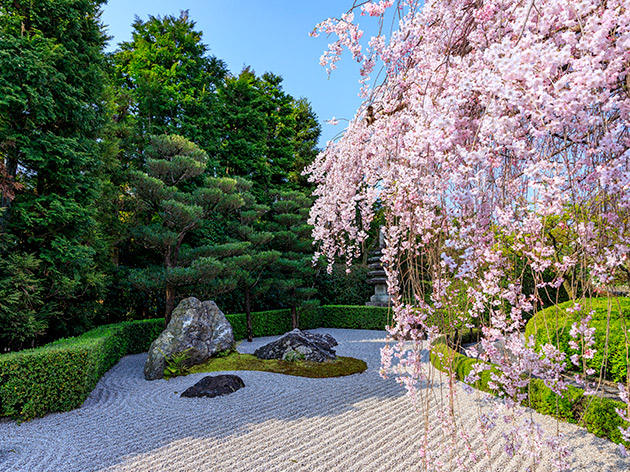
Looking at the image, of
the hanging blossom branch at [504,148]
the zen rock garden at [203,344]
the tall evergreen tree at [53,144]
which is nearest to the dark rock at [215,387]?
the zen rock garden at [203,344]

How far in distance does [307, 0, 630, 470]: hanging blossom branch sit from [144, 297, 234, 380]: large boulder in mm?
5260

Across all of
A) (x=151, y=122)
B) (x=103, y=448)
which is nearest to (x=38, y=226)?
(x=103, y=448)

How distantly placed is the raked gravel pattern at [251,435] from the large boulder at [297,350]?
1.57 meters

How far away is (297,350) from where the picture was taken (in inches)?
283

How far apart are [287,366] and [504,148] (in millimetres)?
6038

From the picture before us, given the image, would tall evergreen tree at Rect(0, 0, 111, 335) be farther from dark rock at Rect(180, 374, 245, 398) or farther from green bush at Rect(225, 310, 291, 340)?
green bush at Rect(225, 310, 291, 340)

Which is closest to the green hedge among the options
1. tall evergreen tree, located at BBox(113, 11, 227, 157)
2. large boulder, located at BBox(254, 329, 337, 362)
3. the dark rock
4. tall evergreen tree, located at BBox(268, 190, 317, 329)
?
the dark rock

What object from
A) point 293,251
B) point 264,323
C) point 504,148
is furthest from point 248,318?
point 504,148

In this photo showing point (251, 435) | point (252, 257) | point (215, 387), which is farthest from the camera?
point (252, 257)

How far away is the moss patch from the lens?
6.28m

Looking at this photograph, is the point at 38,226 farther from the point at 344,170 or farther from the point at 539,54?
the point at 539,54

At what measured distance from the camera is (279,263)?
10219 millimetres

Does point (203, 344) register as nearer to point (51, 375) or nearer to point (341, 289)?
point (51, 375)

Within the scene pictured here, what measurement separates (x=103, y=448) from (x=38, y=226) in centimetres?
429
